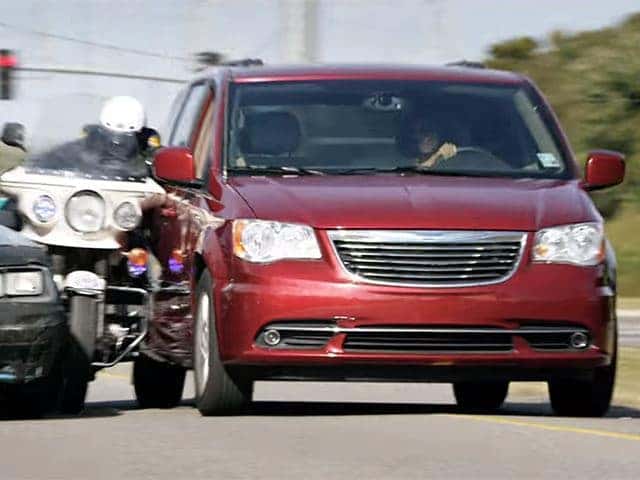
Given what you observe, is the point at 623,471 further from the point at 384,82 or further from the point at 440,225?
the point at 384,82

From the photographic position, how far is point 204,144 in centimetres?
1237

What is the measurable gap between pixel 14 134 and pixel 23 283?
2535mm

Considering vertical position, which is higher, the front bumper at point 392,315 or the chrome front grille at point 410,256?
the chrome front grille at point 410,256

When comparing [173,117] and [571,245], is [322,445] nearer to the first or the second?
[571,245]

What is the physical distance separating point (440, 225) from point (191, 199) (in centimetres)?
188

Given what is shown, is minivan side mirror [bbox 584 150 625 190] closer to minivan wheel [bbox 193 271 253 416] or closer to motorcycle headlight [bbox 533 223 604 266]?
motorcycle headlight [bbox 533 223 604 266]

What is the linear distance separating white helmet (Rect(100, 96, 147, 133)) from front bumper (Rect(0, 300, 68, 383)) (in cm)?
250

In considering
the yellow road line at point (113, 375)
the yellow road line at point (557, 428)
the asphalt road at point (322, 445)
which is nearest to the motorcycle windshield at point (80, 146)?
the asphalt road at point (322, 445)

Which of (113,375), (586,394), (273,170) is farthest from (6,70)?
(586,394)

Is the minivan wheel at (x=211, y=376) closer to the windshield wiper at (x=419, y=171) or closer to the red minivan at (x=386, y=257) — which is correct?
the red minivan at (x=386, y=257)

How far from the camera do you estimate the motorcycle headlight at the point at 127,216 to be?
42.1ft

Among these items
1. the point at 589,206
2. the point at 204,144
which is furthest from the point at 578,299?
the point at 204,144

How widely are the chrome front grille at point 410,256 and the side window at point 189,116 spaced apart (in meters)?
2.26

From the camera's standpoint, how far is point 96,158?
13242mm
